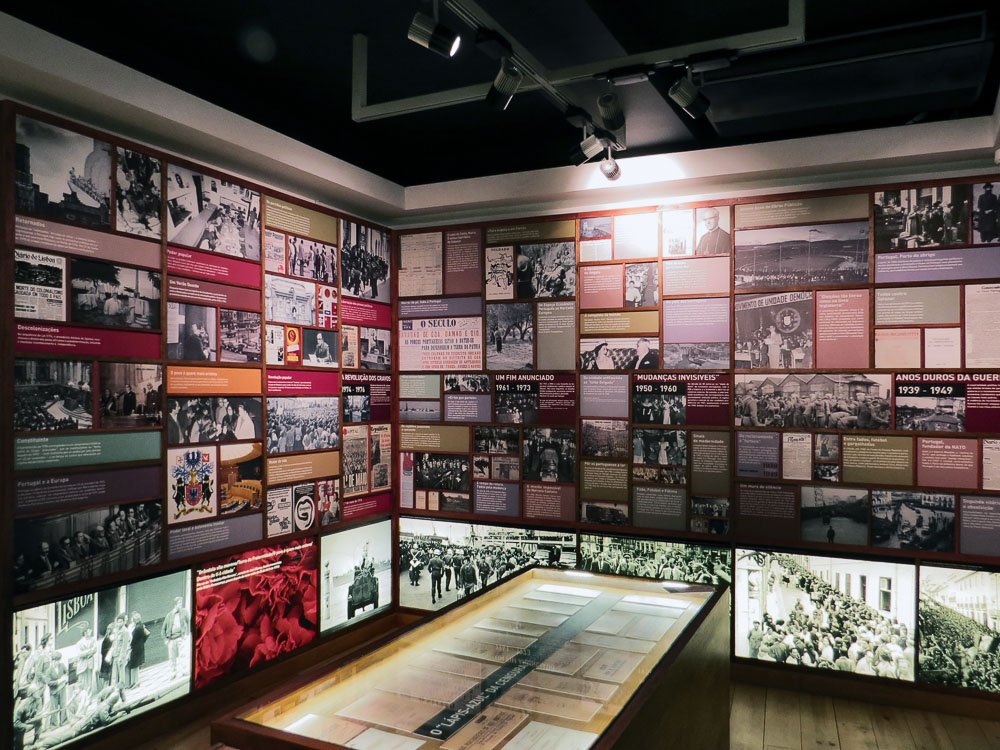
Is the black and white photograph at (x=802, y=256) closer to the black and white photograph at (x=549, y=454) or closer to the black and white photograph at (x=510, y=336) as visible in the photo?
the black and white photograph at (x=510, y=336)

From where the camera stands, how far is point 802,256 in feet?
14.2

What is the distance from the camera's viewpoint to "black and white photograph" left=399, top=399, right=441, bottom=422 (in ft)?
17.6

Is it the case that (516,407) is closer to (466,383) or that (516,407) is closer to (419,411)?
(466,383)

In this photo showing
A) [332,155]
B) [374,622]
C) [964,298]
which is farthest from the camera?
[374,622]

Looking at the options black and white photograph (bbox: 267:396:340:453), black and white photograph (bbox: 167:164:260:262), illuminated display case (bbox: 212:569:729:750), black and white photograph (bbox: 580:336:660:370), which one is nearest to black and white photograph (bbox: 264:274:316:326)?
black and white photograph (bbox: 167:164:260:262)

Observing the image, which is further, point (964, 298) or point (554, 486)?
point (554, 486)

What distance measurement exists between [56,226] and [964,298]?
475 centimetres

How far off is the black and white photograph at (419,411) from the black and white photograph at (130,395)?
210 centimetres

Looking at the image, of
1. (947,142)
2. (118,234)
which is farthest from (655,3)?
(118,234)

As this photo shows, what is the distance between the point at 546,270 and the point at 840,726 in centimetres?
330

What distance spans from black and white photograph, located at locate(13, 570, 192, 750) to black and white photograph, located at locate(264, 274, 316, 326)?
1.62 meters

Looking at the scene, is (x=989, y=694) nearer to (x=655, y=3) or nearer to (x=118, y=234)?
(x=655, y=3)

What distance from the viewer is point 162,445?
3.66 meters

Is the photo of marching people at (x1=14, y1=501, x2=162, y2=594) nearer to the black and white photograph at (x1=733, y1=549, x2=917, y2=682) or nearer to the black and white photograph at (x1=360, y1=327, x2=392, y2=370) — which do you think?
the black and white photograph at (x1=360, y1=327, x2=392, y2=370)
